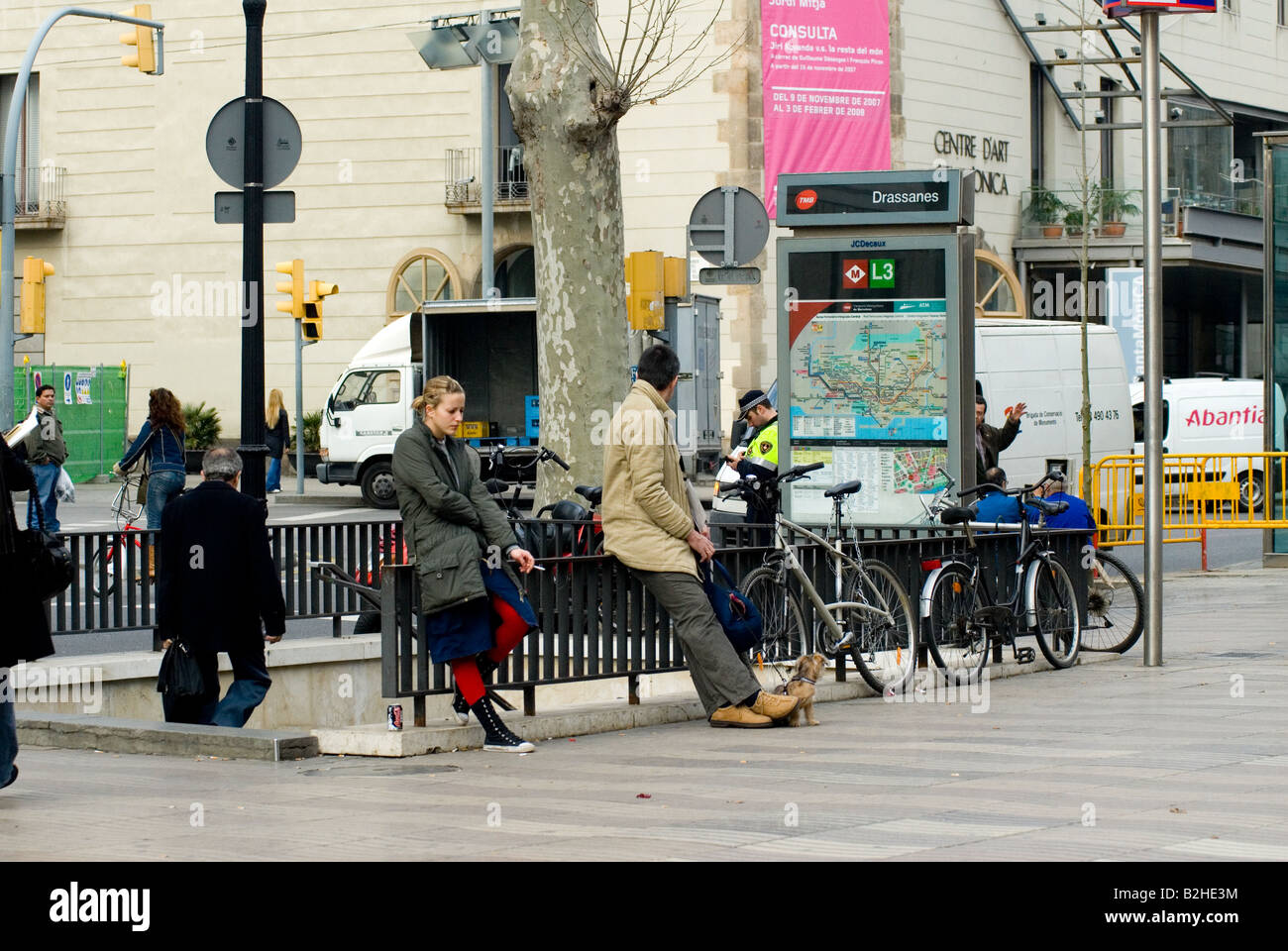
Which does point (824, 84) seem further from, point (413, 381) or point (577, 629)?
point (577, 629)

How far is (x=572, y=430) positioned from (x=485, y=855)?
7.63 m

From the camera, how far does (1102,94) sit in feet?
111

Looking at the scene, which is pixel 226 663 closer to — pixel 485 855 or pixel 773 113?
pixel 485 855

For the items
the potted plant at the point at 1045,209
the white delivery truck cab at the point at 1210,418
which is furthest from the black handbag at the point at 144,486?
the potted plant at the point at 1045,209

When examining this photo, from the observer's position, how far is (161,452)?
17516mm

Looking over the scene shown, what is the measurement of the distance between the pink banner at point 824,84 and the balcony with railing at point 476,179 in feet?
16.6

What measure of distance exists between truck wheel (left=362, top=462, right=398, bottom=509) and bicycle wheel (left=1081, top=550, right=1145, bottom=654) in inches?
665

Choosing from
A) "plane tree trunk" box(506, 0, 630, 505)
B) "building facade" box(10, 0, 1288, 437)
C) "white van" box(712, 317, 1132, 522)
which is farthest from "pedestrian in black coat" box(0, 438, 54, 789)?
"building facade" box(10, 0, 1288, 437)

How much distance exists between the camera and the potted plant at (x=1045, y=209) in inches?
1451

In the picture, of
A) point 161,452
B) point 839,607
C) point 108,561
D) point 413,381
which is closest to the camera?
point 839,607

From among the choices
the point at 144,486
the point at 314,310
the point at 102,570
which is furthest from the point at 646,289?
the point at 314,310

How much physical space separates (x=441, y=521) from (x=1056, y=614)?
502cm

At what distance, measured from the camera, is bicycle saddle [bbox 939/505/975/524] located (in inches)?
462

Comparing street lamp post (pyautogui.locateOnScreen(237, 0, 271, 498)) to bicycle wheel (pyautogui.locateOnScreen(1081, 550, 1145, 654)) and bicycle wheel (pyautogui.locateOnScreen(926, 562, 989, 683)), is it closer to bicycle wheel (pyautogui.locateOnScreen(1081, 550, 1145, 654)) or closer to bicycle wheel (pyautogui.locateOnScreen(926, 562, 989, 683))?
bicycle wheel (pyautogui.locateOnScreen(926, 562, 989, 683))
